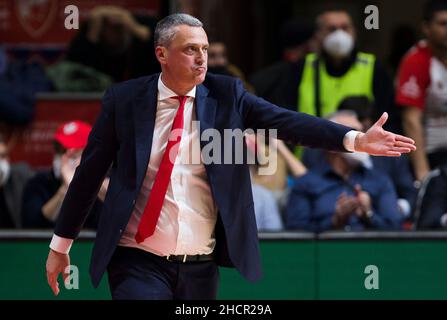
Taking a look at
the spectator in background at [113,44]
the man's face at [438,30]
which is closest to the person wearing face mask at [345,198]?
the man's face at [438,30]

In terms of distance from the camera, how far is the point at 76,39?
33.2ft

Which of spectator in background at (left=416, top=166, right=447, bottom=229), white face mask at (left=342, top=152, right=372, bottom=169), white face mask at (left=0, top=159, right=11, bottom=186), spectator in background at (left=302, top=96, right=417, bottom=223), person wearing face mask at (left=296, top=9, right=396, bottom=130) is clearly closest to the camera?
spectator in background at (left=416, top=166, right=447, bottom=229)

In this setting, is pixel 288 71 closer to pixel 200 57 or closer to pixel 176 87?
pixel 176 87

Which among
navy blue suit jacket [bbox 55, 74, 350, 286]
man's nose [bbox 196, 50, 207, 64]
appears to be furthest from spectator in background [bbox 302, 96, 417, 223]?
man's nose [bbox 196, 50, 207, 64]

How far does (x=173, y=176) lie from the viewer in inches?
227

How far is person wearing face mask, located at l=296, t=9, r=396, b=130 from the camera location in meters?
9.34

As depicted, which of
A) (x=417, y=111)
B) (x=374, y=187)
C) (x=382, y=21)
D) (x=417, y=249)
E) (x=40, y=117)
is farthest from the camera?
(x=382, y=21)

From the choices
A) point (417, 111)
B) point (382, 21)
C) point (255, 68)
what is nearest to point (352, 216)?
point (417, 111)

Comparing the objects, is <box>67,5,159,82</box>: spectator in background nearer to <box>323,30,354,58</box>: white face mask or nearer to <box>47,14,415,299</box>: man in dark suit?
<box>323,30,354,58</box>: white face mask

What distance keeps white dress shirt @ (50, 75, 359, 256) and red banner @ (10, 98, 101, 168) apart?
417 cm

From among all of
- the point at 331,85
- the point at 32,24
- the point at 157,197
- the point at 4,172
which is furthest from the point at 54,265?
the point at 32,24

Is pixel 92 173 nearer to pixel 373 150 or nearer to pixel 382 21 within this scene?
pixel 373 150

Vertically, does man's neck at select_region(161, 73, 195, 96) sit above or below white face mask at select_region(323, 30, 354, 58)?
below
